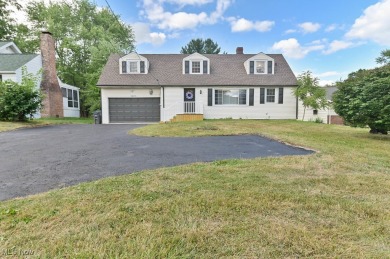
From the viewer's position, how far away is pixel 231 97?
1791 cm

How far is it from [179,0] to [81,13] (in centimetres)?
1822

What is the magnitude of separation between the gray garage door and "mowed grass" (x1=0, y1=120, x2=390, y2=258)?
1395 cm

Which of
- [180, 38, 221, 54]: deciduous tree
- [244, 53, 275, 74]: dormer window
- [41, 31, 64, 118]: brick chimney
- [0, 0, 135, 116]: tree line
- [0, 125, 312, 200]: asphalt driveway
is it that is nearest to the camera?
[0, 125, 312, 200]: asphalt driveway

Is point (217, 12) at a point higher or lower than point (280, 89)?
higher

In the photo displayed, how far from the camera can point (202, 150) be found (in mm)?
6395

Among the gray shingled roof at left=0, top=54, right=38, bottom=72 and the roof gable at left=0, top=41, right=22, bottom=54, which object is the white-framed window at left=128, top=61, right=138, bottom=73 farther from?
the roof gable at left=0, top=41, right=22, bottom=54

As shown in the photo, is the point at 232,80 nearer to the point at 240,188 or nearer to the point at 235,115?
the point at 235,115

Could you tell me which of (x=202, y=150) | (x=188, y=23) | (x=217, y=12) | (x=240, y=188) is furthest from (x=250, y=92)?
(x=240, y=188)

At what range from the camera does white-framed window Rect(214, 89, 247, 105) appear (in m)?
17.8

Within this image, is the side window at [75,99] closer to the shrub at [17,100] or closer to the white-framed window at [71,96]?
the white-framed window at [71,96]

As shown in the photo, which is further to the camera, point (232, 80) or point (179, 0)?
point (232, 80)

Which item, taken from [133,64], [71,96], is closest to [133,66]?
[133,64]

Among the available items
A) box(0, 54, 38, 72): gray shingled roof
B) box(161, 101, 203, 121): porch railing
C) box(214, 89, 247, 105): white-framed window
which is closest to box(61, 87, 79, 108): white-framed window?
box(0, 54, 38, 72): gray shingled roof

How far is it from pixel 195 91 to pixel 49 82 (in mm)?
13249
